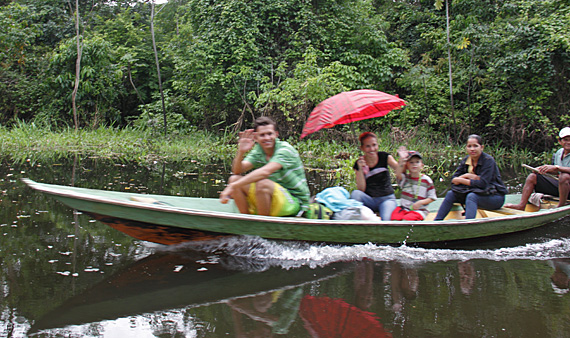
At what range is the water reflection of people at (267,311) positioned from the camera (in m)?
2.72

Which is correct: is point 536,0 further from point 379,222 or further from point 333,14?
point 379,222

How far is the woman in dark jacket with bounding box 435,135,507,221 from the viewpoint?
450 centimetres

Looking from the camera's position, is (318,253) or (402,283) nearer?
(402,283)

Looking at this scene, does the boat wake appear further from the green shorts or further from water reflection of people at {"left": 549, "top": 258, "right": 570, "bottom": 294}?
the green shorts

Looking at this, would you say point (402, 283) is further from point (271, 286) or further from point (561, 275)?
point (561, 275)

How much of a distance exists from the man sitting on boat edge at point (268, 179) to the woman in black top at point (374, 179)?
71 cm

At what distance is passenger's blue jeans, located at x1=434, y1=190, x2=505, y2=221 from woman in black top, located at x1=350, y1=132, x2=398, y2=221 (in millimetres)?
554

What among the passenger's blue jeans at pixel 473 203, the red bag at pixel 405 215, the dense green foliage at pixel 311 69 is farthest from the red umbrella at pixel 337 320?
the dense green foliage at pixel 311 69

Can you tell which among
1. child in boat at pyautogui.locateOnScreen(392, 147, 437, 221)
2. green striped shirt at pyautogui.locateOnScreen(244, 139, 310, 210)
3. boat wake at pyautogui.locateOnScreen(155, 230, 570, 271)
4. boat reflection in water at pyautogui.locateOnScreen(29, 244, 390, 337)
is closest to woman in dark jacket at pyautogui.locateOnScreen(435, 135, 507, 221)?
child in boat at pyautogui.locateOnScreen(392, 147, 437, 221)

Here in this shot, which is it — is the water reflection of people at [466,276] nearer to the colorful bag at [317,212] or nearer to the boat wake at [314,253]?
the boat wake at [314,253]

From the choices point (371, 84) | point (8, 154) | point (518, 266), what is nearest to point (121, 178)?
point (8, 154)

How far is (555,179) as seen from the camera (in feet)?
17.6

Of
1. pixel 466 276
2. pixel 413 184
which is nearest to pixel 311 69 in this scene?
pixel 413 184

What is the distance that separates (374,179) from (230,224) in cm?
160
